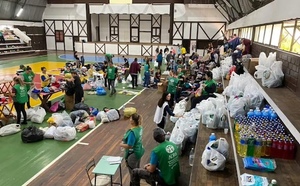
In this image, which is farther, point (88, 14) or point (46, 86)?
point (88, 14)

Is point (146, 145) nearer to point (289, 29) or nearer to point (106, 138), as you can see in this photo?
point (106, 138)

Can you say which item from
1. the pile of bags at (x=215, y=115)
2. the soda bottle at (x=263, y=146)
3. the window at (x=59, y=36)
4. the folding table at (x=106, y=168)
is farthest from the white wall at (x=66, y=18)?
the soda bottle at (x=263, y=146)

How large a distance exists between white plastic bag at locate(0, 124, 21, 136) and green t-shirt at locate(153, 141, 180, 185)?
573 centimetres

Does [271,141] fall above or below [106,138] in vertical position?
above

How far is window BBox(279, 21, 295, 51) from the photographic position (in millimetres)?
4273

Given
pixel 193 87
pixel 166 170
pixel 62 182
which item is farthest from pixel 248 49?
pixel 62 182

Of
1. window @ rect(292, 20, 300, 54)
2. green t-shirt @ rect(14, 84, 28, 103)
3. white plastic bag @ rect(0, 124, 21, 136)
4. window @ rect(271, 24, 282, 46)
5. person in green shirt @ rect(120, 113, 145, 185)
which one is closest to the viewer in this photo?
window @ rect(292, 20, 300, 54)

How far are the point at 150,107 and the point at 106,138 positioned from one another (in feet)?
12.2

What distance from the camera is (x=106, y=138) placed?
785 centimetres

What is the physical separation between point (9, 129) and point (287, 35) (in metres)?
8.01

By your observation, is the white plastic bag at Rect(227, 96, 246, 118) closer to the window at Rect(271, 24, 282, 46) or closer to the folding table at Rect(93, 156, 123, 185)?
the folding table at Rect(93, 156, 123, 185)

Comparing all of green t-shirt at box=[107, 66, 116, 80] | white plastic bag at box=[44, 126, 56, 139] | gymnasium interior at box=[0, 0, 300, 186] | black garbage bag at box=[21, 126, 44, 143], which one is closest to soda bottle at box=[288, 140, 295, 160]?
gymnasium interior at box=[0, 0, 300, 186]

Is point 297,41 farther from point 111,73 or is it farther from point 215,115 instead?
point 111,73

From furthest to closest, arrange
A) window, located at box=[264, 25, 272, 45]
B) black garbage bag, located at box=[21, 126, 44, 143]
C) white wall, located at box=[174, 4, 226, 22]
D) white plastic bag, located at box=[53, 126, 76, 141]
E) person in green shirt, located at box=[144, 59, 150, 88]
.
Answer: white wall, located at box=[174, 4, 226, 22] < person in green shirt, located at box=[144, 59, 150, 88] < white plastic bag, located at box=[53, 126, 76, 141] < black garbage bag, located at box=[21, 126, 44, 143] < window, located at box=[264, 25, 272, 45]
